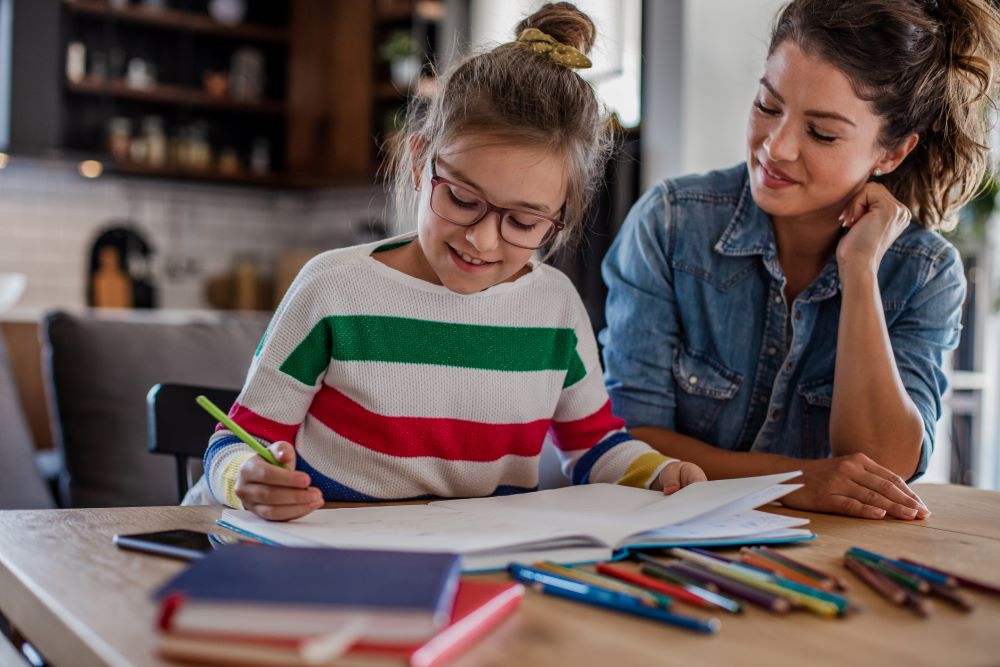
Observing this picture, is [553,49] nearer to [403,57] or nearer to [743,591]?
[743,591]

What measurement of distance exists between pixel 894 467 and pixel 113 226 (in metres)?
4.61

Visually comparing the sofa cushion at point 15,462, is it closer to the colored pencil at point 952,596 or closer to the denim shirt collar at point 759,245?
the denim shirt collar at point 759,245

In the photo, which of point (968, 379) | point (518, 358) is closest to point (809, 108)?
point (518, 358)

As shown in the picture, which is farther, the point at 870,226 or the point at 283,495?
the point at 870,226

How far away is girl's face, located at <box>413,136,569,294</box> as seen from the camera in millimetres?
1131

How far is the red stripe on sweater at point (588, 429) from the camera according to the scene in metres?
1.37

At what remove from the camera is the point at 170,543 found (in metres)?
0.84

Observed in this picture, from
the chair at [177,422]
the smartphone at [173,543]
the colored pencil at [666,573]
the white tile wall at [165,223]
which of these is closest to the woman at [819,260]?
the colored pencil at [666,573]

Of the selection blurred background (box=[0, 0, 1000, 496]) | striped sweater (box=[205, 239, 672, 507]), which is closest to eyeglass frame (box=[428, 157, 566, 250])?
striped sweater (box=[205, 239, 672, 507])

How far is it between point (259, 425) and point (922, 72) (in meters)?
1.08

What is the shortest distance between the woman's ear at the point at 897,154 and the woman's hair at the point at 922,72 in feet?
0.04

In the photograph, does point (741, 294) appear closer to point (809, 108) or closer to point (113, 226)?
point (809, 108)

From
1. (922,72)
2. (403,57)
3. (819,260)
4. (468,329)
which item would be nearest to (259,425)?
(468,329)

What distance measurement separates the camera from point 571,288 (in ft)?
4.67
